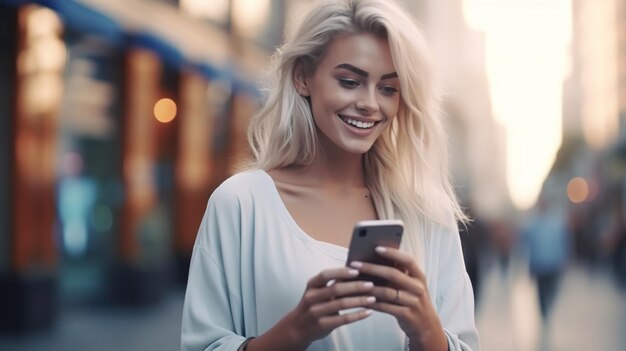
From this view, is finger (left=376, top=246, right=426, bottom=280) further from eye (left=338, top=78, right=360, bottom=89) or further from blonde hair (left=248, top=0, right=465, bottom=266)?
eye (left=338, top=78, right=360, bottom=89)

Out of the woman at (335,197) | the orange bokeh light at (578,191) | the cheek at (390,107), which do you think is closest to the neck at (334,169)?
the woman at (335,197)

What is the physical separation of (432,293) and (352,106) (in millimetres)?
576

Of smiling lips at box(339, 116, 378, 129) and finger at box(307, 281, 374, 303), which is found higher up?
smiling lips at box(339, 116, 378, 129)

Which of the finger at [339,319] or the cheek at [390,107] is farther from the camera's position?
the cheek at [390,107]

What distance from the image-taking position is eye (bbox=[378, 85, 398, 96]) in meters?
2.65

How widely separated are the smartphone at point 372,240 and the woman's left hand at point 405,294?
2cm

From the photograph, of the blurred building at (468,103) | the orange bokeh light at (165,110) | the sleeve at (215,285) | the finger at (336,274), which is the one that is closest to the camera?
the finger at (336,274)

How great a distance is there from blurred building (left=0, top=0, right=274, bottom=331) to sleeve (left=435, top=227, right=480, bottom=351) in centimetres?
985

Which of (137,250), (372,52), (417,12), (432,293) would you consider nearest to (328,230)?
(432,293)

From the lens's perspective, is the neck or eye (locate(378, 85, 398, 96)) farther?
the neck

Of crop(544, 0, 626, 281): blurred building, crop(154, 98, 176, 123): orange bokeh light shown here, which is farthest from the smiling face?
crop(544, 0, 626, 281): blurred building

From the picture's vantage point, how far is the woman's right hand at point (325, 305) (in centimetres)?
216

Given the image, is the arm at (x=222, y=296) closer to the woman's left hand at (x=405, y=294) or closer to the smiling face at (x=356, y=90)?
the woman's left hand at (x=405, y=294)

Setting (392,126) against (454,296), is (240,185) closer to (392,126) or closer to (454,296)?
(392,126)
